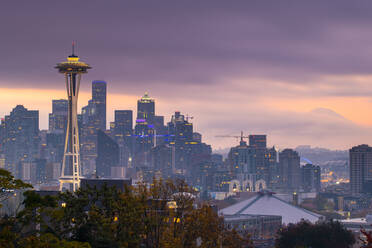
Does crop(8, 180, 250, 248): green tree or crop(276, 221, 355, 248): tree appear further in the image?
crop(276, 221, 355, 248): tree

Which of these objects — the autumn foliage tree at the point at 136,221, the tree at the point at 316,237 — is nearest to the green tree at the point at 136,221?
the autumn foliage tree at the point at 136,221

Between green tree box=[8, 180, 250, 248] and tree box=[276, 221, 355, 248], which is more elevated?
green tree box=[8, 180, 250, 248]

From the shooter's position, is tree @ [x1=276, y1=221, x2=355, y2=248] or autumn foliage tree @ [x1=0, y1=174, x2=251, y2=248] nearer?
autumn foliage tree @ [x1=0, y1=174, x2=251, y2=248]

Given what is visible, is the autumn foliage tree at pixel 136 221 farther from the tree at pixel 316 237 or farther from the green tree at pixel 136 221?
the tree at pixel 316 237

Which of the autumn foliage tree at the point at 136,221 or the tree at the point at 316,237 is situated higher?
the autumn foliage tree at the point at 136,221

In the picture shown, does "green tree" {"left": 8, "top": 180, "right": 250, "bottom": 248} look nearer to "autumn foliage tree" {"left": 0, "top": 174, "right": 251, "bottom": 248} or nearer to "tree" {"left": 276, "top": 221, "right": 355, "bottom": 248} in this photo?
"autumn foliage tree" {"left": 0, "top": 174, "right": 251, "bottom": 248}

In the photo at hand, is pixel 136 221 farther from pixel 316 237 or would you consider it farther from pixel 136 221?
pixel 316 237

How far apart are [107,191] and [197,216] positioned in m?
7.23

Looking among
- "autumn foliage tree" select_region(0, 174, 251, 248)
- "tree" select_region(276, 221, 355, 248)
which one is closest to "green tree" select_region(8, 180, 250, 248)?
"autumn foliage tree" select_region(0, 174, 251, 248)

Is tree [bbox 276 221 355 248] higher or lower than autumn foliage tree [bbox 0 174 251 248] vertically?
lower

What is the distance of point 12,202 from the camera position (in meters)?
76.8

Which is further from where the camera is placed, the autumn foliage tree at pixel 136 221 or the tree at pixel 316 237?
the tree at pixel 316 237

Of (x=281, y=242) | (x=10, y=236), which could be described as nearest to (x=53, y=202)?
(x=10, y=236)

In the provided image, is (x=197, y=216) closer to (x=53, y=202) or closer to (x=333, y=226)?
(x=53, y=202)
